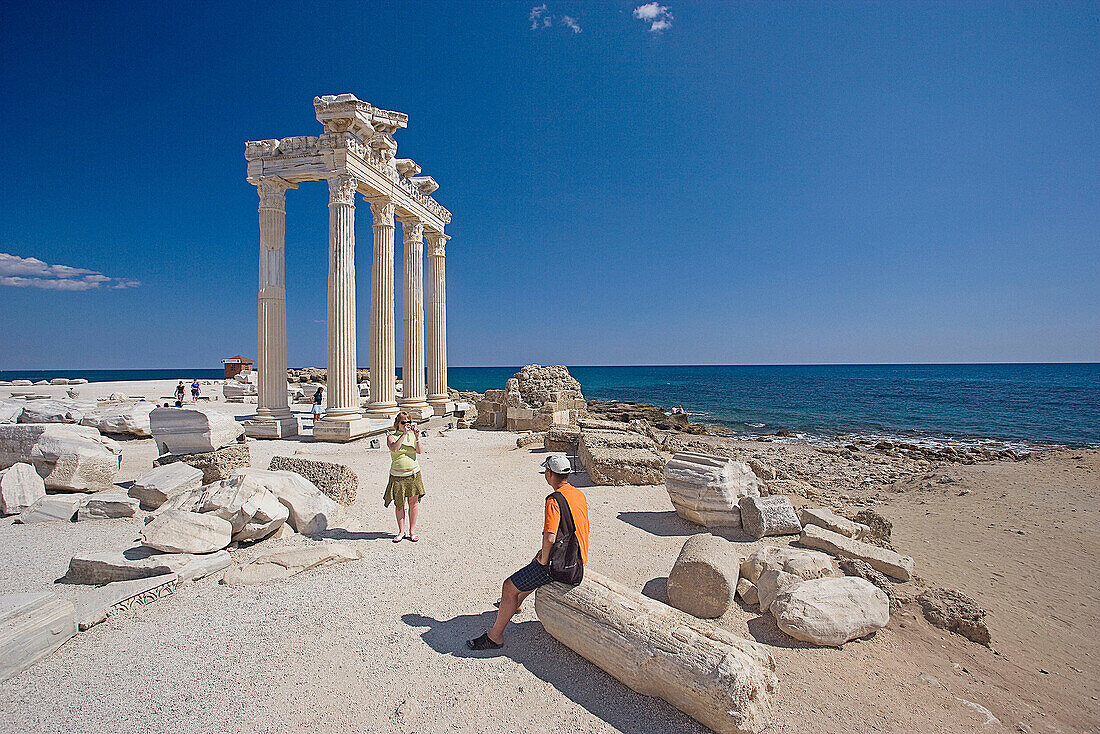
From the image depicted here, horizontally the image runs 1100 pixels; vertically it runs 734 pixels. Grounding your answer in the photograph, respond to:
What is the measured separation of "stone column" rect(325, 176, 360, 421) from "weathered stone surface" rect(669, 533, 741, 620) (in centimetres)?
1117

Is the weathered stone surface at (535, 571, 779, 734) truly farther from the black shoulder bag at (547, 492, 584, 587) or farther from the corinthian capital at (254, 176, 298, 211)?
the corinthian capital at (254, 176, 298, 211)

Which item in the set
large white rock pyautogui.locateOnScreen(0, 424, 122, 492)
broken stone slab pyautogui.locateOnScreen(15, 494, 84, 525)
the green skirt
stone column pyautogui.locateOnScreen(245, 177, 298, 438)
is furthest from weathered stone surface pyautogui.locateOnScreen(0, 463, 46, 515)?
stone column pyautogui.locateOnScreen(245, 177, 298, 438)

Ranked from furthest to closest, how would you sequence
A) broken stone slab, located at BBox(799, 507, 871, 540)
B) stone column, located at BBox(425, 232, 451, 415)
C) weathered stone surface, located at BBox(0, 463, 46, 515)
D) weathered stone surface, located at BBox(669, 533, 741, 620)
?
stone column, located at BBox(425, 232, 451, 415) → weathered stone surface, located at BBox(0, 463, 46, 515) → broken stone slab, located at BBox(799, 507, 871, 540) → weathered stone surface, located at BBox(669, 533, 741, 620)

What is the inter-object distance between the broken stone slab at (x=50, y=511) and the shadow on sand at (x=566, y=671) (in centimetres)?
→ 581

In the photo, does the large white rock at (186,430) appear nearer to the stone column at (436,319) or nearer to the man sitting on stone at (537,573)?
the man sitting on stone at (537,573)

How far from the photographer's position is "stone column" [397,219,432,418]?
56.1ft

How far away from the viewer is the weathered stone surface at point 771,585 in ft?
14.5

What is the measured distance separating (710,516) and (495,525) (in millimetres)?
2968

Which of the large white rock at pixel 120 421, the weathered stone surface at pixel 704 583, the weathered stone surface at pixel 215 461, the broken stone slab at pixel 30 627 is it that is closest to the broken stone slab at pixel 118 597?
the broken stone slab at pixel 30 627

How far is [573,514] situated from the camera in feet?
12.3

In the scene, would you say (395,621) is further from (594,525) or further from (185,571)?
(594,525)

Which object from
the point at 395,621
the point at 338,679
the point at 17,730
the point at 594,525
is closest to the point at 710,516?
the point at 594,525

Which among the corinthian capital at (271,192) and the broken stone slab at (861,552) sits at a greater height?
the corinthian capital at (271,192)

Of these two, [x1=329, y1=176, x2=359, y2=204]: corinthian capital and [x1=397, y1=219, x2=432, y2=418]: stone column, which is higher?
[x1=329, y1=176, x2=359, y2=204]: corinthian capital
